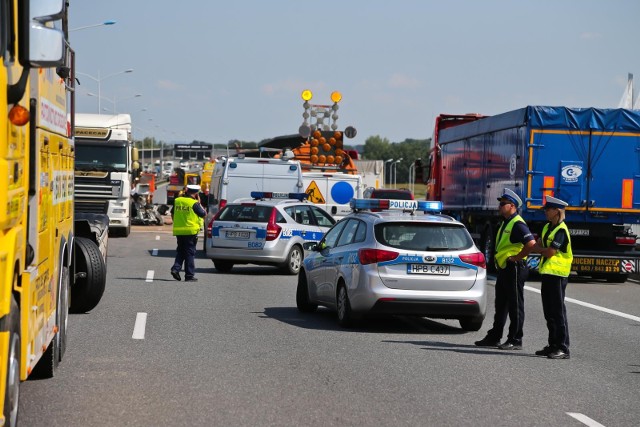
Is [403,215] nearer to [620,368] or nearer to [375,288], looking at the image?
[375,288]

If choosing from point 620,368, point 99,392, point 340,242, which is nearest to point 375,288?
point 340,242

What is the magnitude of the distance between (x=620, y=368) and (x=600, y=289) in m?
11.4

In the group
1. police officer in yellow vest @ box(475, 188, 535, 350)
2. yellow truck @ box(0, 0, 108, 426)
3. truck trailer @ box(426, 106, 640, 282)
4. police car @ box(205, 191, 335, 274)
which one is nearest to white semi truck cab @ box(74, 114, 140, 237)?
police car @ box(205, 191, 335, 274)

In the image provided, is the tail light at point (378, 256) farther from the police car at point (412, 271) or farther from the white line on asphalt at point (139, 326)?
the white line on asphalt at point (139, 326)

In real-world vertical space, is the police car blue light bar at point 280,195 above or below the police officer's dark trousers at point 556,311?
above

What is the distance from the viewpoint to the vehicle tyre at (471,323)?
48.6 ft

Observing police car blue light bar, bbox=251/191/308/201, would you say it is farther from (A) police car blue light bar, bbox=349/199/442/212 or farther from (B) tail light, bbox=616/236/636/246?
(A) police car blue light bar, bbox=349/199/442/212

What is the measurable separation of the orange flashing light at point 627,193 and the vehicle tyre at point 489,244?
296 centimetres

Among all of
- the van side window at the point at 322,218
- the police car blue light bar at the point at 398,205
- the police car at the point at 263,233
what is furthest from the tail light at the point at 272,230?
the police car blue light bar at the point at 398,205

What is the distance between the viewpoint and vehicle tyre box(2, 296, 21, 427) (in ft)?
21.1

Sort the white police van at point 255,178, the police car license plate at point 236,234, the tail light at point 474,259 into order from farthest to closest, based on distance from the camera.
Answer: the white police van at point 255,178 < the police car license plate at point 236,234 < the tail light at point 474,259

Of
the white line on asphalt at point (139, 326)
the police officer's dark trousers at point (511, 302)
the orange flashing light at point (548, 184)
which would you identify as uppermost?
the orange flashing light at point (548, 184)

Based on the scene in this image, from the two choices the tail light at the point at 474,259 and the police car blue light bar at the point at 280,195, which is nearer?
the tail light at the point at 474,259

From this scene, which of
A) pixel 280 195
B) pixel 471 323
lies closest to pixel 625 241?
pixel 280 195
